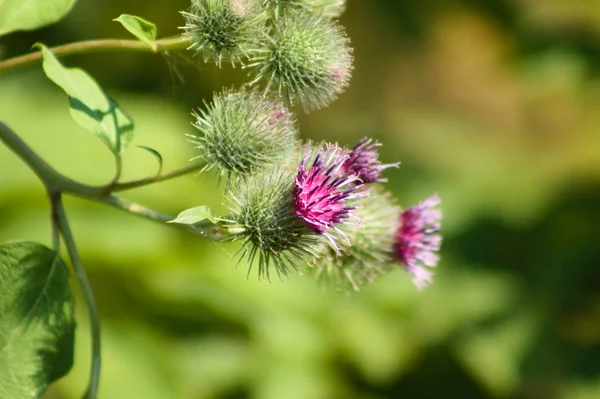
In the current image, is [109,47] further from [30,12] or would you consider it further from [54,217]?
[54,217]

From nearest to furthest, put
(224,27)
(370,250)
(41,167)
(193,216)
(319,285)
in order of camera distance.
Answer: (193,216)
(224,27)
(41,167)
(370,250)
(319,285)

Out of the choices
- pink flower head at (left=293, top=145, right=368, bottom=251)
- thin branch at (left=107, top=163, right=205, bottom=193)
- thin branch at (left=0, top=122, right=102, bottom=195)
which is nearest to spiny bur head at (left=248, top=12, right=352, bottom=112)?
pink flower head at (left=293, top=145, right=368, bottom=251)

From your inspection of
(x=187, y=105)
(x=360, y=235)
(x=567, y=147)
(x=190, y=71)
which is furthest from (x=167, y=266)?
(x=567, y=147)

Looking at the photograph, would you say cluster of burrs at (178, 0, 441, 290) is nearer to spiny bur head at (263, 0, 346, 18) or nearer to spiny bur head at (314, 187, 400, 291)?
spiny bur head at (263, 0, 346, 18)

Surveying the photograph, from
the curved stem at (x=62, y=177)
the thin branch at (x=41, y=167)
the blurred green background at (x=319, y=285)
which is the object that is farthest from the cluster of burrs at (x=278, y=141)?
the blurred green background at (x=319, y=285)

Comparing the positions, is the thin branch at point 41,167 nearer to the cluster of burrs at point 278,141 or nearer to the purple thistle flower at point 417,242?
the cluster of burrs at point 278,141

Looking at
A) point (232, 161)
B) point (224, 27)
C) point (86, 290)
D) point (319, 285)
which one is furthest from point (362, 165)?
point (319, 285)
